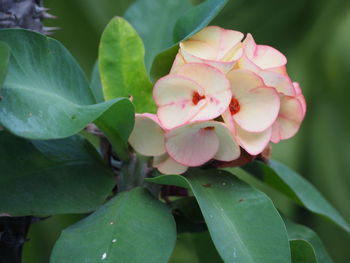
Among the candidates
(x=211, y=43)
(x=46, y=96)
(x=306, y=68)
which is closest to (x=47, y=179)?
(x=46, y=96)

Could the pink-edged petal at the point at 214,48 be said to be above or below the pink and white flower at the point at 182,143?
above

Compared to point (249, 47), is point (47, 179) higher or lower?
lower

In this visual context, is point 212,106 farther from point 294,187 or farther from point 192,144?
point 294,187

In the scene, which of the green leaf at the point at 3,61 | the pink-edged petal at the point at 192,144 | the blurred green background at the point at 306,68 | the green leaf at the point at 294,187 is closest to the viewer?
the green leaf at the point at 3,61

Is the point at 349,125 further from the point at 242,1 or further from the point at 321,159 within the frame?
the point at 242,1

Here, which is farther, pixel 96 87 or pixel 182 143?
pixel 96 87

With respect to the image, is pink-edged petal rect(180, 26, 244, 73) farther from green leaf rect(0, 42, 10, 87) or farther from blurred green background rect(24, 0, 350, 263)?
blurred green background rect(24, 0, 350, 263)

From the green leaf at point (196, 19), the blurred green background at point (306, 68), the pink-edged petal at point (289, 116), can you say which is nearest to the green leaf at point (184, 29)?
the green leaf at point (196, 19)

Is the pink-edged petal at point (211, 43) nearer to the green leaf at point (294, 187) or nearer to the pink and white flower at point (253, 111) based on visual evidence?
the pink and white flower at point (253, 111)
